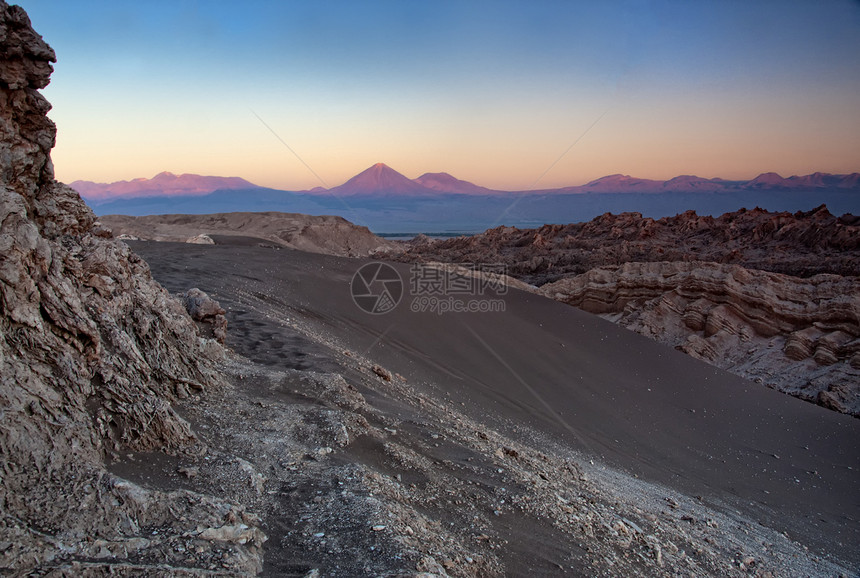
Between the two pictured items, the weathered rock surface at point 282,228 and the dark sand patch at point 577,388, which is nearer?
the dark sand patch at point 577,388

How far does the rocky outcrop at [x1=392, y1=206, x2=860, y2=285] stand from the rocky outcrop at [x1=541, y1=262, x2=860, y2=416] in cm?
677

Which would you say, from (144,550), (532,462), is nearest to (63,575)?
(144,550)

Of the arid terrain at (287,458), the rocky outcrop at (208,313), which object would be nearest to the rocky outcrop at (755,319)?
the arid terrain at (287,458)

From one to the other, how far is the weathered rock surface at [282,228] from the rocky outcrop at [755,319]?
20.4 meters

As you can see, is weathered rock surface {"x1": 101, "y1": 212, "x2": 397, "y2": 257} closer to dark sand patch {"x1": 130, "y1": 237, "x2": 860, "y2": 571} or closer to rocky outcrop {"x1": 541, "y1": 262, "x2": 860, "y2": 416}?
dark sand patch {"x1": 130, "y1": 237, "x2": 860, "y2": 571}

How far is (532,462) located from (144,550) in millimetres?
3424

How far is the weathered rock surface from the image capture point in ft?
101

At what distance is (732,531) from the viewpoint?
4898mm

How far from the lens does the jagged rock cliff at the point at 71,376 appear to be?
2268mm

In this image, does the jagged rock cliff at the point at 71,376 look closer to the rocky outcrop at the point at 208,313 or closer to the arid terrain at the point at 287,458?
the arid terrain at the point at 287,458

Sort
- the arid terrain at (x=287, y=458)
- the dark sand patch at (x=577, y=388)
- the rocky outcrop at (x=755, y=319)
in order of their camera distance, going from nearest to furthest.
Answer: the arid terrain at (x=287, y=458)
the dark sand patch at (x=577, y=388)
the rocky outcrop at (x=755, y=319)

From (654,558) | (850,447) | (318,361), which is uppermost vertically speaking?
(318,361)

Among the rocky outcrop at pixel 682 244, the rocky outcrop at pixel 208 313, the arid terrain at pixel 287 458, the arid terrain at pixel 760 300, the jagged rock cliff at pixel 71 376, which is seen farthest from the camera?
the rocky outcrop at pixel 682 244

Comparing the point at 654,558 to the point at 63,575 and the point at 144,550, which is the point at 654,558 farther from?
the point at 63,575
